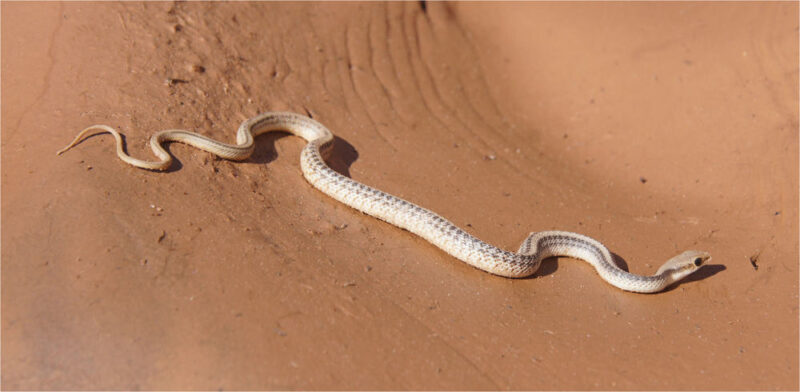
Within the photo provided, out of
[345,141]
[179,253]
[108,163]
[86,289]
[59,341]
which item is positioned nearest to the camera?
[59,341]

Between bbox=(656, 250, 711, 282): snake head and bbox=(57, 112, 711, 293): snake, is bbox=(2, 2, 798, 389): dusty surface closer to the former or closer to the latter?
bbox=(57, 112, 711, 293): snake

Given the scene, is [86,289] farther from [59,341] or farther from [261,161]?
[261,161]

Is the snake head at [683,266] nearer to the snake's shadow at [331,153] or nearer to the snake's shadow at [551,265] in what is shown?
the snake's shadow at [551,265]

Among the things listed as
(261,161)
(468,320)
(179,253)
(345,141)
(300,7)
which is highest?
(300,7)

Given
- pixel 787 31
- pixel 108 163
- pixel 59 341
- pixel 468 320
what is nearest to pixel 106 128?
pixel 108 163

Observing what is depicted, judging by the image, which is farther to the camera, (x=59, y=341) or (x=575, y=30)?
(x=575, y=30)

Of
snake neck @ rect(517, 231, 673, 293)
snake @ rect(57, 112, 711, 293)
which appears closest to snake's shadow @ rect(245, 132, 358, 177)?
snake @ rect(57, 112, 711, 293)

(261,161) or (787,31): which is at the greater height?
(787,31)
